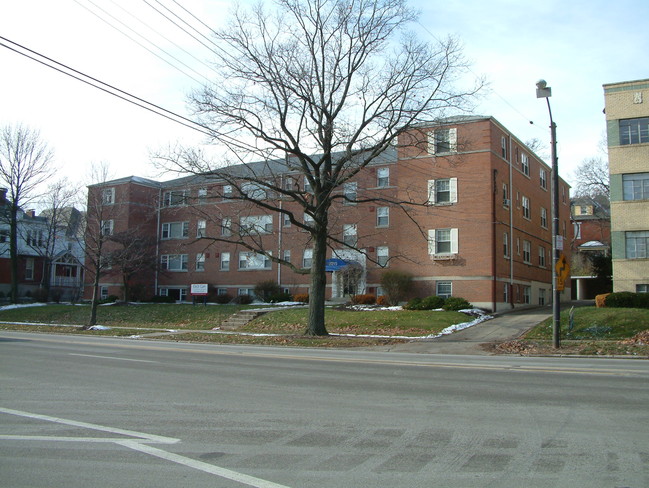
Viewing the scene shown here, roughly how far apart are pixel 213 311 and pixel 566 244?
29.1 meters

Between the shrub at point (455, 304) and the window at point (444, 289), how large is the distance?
2.43 metres

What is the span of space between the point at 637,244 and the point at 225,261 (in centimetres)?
2930

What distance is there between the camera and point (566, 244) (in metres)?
46.9

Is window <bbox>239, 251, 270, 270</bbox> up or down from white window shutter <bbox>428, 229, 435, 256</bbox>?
down

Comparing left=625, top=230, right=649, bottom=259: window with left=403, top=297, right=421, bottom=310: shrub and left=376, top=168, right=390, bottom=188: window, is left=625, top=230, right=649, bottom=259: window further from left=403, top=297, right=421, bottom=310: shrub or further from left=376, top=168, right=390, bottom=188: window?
left=376, top=168, right=390, bottom=188: window

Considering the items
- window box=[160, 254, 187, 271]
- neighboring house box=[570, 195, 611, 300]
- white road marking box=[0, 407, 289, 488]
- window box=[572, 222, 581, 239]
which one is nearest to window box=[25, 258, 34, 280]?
window box=[160, 254, 187, 271]

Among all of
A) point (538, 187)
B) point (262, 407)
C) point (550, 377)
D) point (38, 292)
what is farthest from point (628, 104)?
point (38, 292)

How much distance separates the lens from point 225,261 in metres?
46.6

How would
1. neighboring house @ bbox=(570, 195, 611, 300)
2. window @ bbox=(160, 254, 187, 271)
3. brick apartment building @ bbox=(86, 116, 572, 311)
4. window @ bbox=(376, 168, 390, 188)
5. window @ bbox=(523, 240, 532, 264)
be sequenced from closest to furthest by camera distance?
1. brick apartment building @ bbox=(86, 116, 572, 311)
2. window @ bbox=(523, 240, 532, 264)
3. window @ bbox=(376, 168, 390, 188)
4. window @ bbox=(160, 254, 187, 271)
5. neighboring house @ bbox=(570, 195, 611, 300)

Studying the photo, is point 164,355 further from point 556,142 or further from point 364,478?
point 556,142

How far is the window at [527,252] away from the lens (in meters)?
38.1

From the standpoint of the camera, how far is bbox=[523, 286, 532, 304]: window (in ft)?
123

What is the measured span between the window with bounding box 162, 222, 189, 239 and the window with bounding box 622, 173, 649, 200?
3285 centimetres

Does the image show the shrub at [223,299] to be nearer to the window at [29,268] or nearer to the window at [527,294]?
the window at [527,294]
